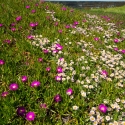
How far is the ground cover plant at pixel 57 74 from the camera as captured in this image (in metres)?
5.03

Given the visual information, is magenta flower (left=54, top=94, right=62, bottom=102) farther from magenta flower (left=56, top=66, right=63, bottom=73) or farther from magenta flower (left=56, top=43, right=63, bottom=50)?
magenta flower (left=56, top=43, right=63, bottom=50)

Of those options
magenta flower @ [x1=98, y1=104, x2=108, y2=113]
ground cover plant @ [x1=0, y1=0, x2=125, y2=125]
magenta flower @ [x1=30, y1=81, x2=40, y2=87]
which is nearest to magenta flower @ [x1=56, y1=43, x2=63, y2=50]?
ground cover plant @ [x1=0, y1=0, x2=125, y2=125]

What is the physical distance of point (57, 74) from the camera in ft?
20.5

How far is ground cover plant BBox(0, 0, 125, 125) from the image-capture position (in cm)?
503

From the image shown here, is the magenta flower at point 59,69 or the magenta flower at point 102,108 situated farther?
the magenta flower at point 59,69

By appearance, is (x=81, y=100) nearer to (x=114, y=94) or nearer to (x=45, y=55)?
(x=114, y=94)

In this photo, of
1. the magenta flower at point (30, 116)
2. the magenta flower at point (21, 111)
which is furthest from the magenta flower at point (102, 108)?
the magenta flower at point (21, 111)

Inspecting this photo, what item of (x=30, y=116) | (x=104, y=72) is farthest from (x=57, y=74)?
(x=30, y=116)

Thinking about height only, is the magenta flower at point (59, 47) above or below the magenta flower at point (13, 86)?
above

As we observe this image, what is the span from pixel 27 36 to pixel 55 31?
1.25 metres

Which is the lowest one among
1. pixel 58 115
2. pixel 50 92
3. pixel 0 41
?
pixel 58 115

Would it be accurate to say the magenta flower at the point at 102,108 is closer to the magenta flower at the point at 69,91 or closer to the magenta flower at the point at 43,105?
the magenta flower at the point at 69,91

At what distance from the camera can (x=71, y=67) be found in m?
6.46

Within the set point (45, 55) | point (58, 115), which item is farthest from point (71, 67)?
point (58, 115)
